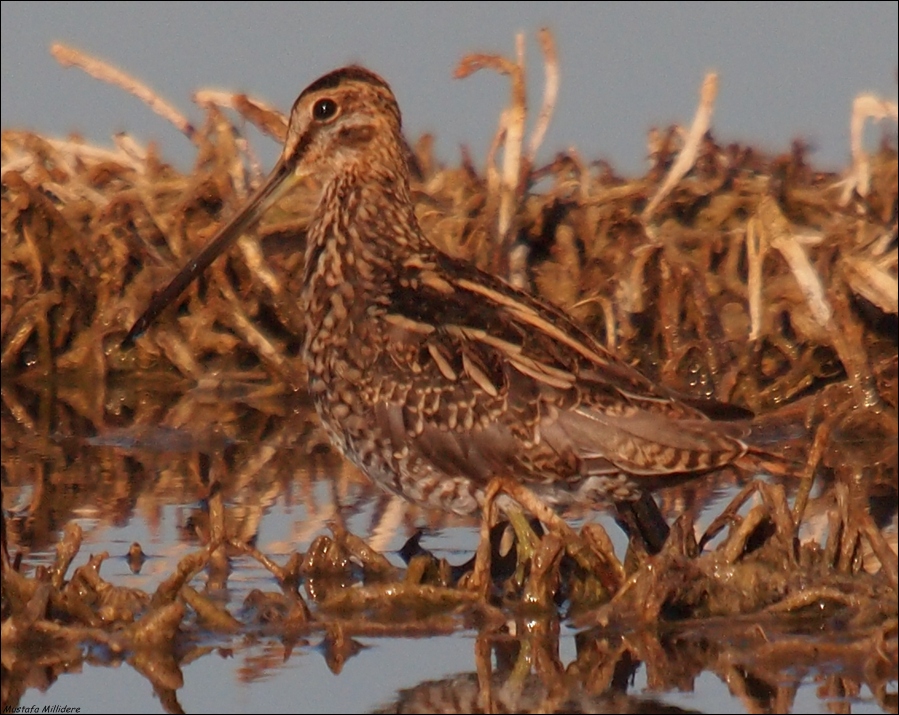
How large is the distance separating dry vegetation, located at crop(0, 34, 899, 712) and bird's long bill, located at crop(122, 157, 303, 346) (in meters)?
0.68

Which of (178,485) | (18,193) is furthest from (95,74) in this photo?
(178,485)

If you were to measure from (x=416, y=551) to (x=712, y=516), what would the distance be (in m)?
1.06

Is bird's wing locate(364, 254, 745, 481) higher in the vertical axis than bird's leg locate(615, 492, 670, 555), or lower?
higher

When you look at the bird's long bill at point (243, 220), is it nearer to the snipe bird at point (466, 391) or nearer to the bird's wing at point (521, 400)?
the snipe bird at point (466, 391)

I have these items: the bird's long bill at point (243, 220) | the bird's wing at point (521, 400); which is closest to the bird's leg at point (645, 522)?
the bird's wing at point (521, 400)

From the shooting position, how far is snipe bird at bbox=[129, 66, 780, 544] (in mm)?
4969

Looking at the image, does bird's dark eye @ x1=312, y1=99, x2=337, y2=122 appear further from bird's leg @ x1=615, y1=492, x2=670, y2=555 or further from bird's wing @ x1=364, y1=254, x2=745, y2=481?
bird's leg @ x1=615, y1=492, x2=670, y2=555

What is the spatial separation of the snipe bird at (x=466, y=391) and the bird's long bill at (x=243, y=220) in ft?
1.05

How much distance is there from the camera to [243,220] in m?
6.11

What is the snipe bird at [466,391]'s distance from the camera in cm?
497

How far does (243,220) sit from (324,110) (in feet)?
1.57

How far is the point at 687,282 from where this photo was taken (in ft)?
25.0

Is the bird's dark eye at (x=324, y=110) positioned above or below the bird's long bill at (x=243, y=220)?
above

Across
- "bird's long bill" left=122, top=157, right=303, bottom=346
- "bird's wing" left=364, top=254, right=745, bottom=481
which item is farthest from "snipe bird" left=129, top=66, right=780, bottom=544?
"bird's long bill" left=122, top=157, right=303, bottom=346
